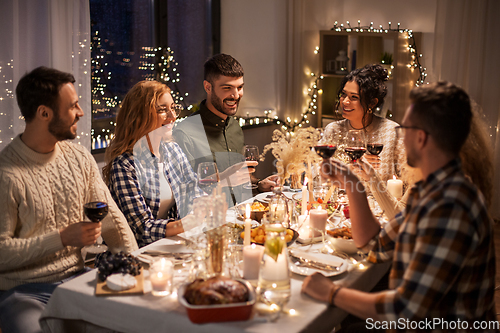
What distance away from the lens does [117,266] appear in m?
1.55

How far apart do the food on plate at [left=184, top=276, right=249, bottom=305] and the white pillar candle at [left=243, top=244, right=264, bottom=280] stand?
0.57ft

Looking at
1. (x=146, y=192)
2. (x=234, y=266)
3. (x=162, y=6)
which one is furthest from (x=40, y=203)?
(x=162, y=6)

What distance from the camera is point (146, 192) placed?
231 cm

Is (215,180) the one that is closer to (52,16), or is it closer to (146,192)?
(146,192)

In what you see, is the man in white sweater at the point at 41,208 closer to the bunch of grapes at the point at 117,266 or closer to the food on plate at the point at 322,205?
the bunch of grapes at the point at 117,266

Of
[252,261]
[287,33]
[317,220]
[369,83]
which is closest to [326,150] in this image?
[317,220]

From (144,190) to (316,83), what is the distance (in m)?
3.84

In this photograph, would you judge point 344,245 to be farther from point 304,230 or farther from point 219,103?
point 219,103

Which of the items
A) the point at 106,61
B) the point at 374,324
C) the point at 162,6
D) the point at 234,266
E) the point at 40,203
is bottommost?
the point at 374,324

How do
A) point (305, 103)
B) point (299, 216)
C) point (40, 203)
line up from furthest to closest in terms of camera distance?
point (305, 103) → point (299, 216) → point (40, 203)

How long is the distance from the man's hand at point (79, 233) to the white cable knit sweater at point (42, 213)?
28 millimetres

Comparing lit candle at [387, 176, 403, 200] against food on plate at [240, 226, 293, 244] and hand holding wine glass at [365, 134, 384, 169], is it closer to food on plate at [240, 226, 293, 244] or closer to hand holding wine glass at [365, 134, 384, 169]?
hand holding wine glass at [365, 134, 384, 169]

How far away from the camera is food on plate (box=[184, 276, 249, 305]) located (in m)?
1.30

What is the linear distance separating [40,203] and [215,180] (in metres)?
0.72
